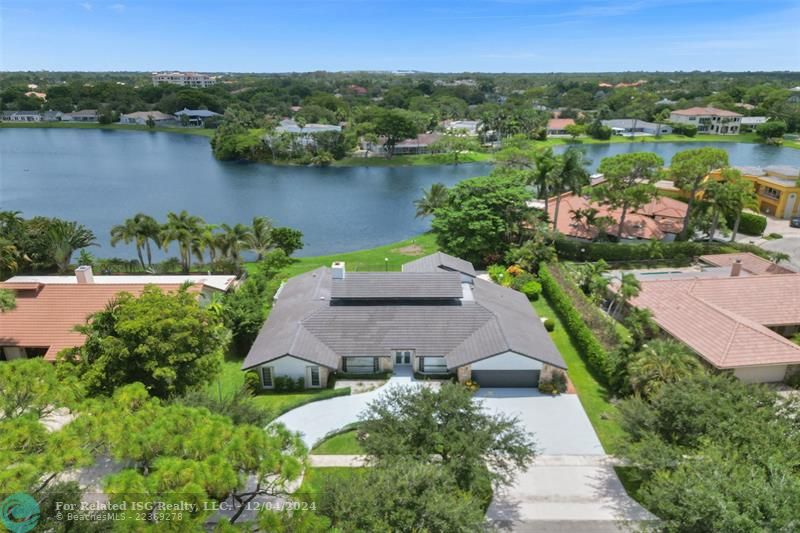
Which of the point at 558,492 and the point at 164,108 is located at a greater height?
the point at 164,108

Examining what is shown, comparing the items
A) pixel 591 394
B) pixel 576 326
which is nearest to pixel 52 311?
pixel 591 394

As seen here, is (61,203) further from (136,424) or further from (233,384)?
(136,424)

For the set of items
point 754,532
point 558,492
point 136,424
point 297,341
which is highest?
point 136,424

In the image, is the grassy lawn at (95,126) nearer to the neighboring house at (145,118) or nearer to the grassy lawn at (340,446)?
the neighboring house at (145,118)

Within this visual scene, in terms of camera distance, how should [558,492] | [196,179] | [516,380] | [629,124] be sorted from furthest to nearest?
[629,124] → [196,179] → [516,380] → [558,492]

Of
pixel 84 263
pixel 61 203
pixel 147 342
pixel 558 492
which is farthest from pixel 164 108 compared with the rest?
pixel 558 492

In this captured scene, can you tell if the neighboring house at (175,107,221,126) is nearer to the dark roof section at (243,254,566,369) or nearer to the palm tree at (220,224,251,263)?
the palm tree at (220,224,251,263)
